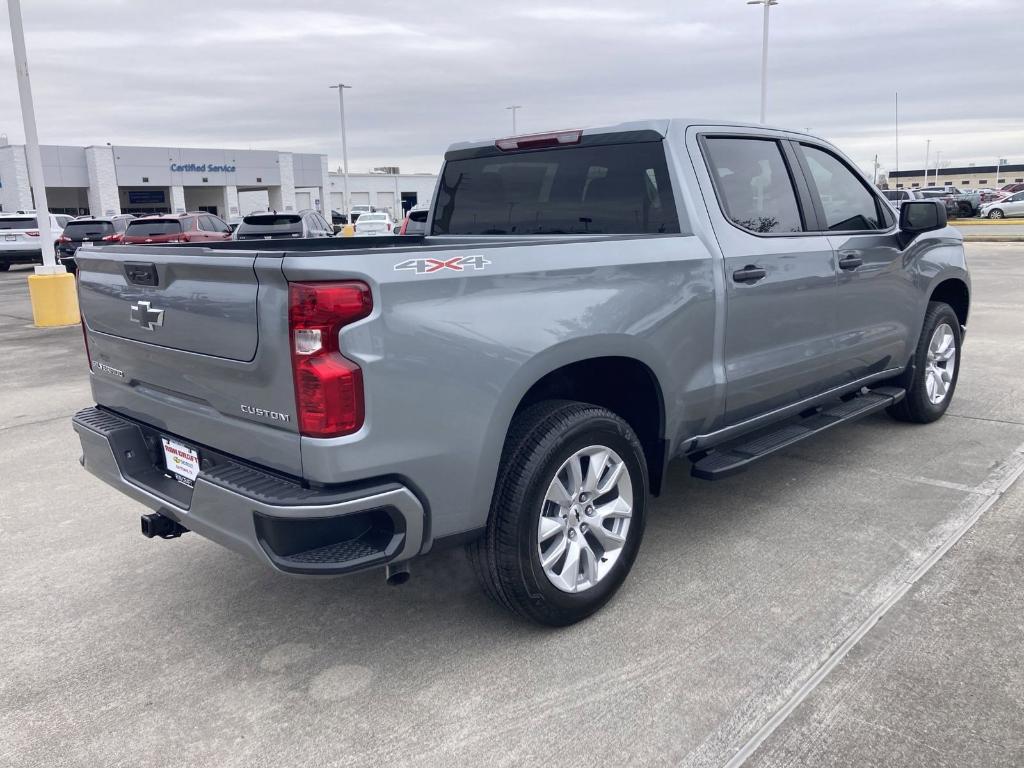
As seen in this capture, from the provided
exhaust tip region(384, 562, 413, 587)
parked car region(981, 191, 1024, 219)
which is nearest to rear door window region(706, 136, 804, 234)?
exhaust tip region(384, 562, 413, 587)

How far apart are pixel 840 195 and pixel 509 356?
2890mm

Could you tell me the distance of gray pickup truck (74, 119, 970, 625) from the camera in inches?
103

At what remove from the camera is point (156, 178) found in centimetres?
5756

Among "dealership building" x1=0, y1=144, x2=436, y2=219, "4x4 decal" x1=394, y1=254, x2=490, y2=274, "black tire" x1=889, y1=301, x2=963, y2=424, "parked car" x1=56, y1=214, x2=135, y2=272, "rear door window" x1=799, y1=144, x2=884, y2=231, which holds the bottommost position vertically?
"black tire" x1=889, y1=301, x2=963, y2=424

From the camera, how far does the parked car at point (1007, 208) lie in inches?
1544

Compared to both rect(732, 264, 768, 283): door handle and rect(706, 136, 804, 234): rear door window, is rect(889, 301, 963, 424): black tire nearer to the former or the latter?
rect(706, 136, 804, 234): rear door window

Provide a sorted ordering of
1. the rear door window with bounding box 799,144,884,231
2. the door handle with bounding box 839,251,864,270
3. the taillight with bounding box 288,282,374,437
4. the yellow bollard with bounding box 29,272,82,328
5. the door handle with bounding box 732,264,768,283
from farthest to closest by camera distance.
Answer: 1. the yellow bollard with bounding box 29,272,82,328
2. the rear door window with bounding box 799,144,884,231
3. the door handle with bounding box 839,251,864,270
4. the door handle with bounding box 732,264,768,283
5. the taillight with bounding box 288,282,374,437

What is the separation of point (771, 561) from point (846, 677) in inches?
38.7

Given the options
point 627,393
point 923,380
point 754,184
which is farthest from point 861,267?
point 627,393

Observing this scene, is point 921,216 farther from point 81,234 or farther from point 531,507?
point 81,234

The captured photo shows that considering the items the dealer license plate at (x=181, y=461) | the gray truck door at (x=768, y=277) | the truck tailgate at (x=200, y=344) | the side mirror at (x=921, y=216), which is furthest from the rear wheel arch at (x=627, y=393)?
the side mirror at (x=921, y=216)

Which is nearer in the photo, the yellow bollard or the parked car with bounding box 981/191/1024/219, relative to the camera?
the yellow bollard

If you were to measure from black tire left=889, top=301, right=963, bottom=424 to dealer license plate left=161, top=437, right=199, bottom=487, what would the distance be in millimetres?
4481

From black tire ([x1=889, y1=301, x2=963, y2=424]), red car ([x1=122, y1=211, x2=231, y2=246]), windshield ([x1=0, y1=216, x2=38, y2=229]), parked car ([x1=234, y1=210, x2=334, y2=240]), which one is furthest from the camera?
windshield ([x1=0, y1=216, x2=38, y2=229])
